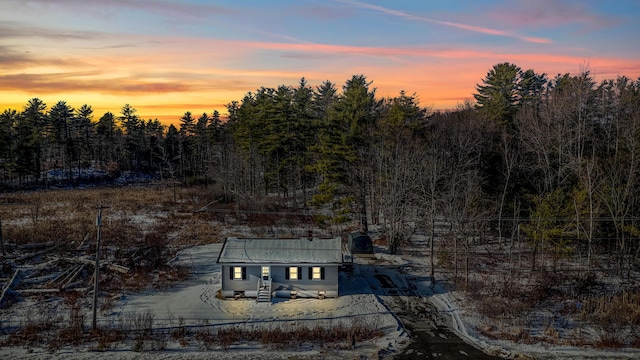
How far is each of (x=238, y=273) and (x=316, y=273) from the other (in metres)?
5.09

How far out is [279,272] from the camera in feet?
96.0

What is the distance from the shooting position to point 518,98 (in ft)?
211

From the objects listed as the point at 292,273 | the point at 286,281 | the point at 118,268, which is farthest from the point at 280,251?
the point at 118,268

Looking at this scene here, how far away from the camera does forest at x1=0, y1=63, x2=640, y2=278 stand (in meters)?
34.8

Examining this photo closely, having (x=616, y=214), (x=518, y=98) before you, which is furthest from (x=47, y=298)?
(x=518, y=98)

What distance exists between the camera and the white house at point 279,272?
2888 centimetres

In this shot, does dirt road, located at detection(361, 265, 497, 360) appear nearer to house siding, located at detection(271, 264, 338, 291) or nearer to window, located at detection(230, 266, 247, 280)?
house siding, located at detection(271, 264, 338, 291)

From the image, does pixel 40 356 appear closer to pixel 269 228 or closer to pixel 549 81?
pixel 269 228

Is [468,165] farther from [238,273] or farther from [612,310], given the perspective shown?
[238,273]

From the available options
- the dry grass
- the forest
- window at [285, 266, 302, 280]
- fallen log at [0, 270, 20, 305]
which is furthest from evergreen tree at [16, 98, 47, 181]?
the dry grass

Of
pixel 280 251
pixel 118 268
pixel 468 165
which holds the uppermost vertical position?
pixel 468 165

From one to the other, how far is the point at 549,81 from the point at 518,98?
2025 cm

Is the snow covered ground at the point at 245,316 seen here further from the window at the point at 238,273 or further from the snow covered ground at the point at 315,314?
the window at the point at 238,273


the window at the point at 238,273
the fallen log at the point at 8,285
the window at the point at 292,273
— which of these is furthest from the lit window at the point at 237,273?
the fallen log at the point at 8,285
